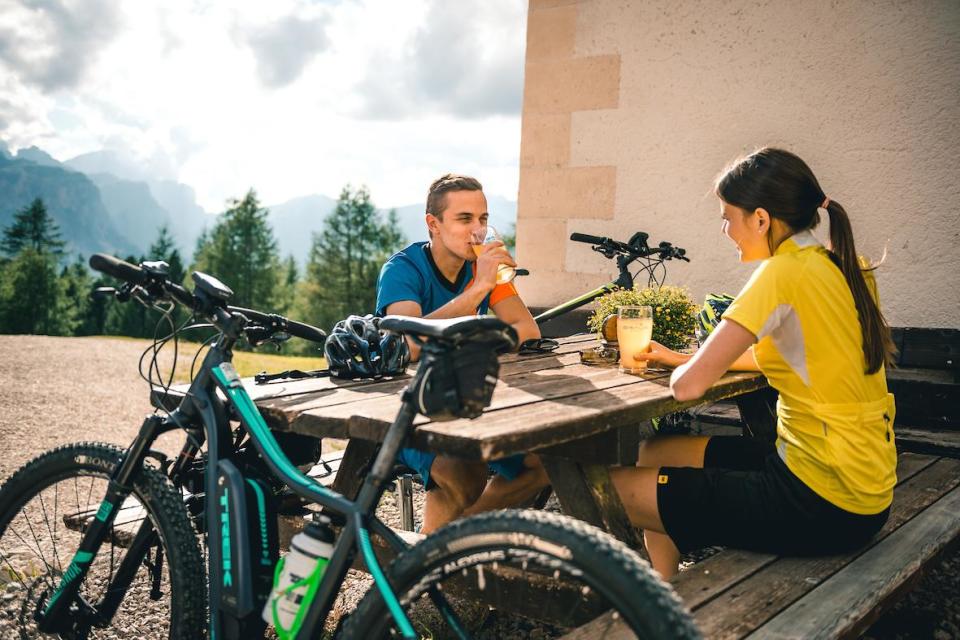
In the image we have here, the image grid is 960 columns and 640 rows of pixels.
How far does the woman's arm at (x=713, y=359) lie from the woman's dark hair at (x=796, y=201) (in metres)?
0.35

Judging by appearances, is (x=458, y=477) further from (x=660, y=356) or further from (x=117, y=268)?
(x=117, y=268)

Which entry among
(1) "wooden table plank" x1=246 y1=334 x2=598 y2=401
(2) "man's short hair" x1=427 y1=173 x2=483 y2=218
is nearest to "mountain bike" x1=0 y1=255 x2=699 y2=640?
(1) "wooden table plank" x1=246 y1=334 x2=598 y2=401

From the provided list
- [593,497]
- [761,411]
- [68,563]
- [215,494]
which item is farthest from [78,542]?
[761,411]

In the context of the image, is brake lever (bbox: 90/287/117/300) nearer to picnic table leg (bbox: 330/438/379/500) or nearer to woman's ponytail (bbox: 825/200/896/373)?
picnic table leg (bbox: 330/438/379/500)

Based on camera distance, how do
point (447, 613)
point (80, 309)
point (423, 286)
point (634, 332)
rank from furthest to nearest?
point (80, 309) < point (423, 286) < point (634, 332) < point (447, 613)

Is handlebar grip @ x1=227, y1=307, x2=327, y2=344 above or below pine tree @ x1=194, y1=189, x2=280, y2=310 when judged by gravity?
below

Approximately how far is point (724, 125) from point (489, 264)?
8.46ft

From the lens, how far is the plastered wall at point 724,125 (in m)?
3.86

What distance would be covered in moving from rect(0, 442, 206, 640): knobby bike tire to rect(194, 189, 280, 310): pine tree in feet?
174

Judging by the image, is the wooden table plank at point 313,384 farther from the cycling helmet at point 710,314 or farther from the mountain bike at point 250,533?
the cycling helmet at point 710,314

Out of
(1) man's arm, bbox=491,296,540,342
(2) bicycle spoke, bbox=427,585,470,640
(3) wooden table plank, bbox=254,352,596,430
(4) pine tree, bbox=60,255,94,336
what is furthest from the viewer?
(4) pine tree, bbox=60,255,94,336

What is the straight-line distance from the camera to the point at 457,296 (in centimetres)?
284

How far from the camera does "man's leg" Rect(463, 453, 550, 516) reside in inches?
105

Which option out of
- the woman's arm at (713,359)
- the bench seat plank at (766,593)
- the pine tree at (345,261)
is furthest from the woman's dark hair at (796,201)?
the pine tree at (345,261)
